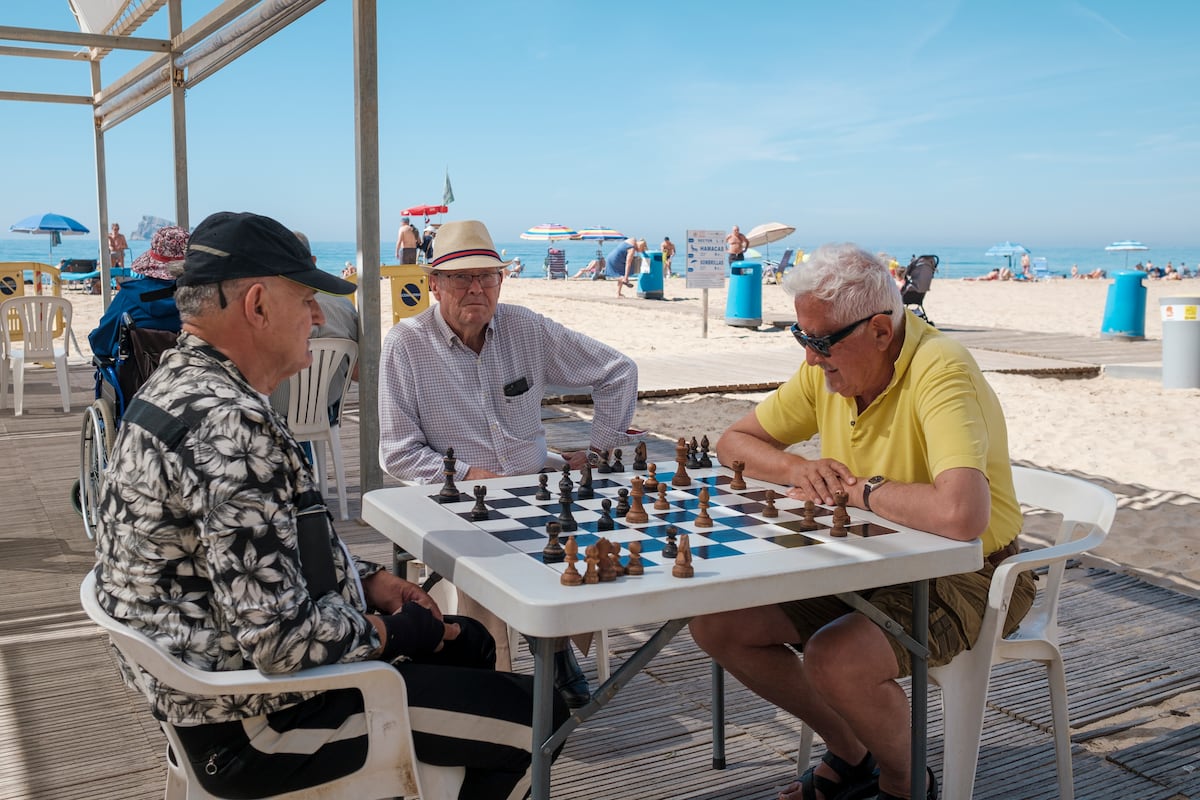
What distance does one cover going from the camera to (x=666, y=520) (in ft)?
7.29

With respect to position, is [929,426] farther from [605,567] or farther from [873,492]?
[605,567]

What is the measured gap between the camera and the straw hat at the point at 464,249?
125 inches

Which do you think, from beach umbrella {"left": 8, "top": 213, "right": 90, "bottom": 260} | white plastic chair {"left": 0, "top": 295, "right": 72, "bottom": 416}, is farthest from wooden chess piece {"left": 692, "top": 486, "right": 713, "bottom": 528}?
beach umbrella {"left": 8, "top": 213, "right": 90, "bottom": 260}

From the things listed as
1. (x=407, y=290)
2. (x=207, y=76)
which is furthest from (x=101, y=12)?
(x=407, y=290)

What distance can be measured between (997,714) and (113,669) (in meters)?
2.78

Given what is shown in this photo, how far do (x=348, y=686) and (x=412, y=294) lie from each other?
8.20 meters

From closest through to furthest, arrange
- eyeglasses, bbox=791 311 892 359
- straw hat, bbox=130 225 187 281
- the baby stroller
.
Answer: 1. eyeglasses, bbox=791 311 892 359
2. straw hat, bbox=130 225 187 281
3. the baby stroller

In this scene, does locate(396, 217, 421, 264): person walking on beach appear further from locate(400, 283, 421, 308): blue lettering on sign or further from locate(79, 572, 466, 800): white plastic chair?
locate(79, 572, 466, 800): white plastic chair

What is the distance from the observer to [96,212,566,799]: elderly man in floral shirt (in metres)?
1.57

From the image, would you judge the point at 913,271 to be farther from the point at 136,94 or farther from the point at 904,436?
the point at 904,436

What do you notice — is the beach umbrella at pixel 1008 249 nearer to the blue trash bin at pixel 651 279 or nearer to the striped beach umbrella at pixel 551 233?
the striped beach umbrella at pixel 551 233

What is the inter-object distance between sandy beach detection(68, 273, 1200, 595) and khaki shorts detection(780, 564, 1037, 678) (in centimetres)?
227

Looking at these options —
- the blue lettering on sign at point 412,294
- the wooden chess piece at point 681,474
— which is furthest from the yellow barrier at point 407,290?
the wooden chess piece at point 681,474

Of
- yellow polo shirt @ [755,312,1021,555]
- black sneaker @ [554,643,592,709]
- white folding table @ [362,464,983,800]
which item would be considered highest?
yellow polo shirt @ [755,312,1021,555]
